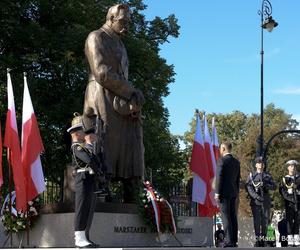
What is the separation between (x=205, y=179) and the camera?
15.6 m

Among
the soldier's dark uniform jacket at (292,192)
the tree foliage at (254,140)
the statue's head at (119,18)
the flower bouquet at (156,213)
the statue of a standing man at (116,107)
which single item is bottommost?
the flower bouquet at (156,213)

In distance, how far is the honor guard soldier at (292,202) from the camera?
13.8 m

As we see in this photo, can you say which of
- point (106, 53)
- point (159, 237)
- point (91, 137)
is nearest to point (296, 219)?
point (159, 237)

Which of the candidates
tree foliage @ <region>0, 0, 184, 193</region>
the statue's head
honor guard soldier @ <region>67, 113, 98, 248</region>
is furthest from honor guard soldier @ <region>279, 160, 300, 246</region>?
tree foliage @ <region>0, 0, 184, 193</region>

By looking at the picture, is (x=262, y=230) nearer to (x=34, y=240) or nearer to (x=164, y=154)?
(x=34, y=240)

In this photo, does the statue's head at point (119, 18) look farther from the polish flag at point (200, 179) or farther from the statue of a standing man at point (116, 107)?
the polish flag at point (200, 179)

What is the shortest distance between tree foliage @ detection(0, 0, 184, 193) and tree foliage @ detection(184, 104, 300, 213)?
19991mm

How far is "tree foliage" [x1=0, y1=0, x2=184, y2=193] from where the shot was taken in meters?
22.1

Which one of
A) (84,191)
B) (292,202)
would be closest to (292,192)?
(292,202)

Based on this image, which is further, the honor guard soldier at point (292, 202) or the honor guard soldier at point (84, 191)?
the honor guard soldier at point (292, 202)

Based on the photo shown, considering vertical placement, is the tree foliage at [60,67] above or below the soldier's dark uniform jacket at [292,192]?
above

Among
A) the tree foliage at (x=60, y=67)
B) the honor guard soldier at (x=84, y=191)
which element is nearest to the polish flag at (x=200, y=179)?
the tree foliage at (x=60, y=67)

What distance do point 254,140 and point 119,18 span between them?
45.3 m

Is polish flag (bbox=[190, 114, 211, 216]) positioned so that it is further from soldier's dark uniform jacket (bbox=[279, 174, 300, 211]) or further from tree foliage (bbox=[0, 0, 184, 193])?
tree foliage (bbox=[0, 0, 184, 193])
